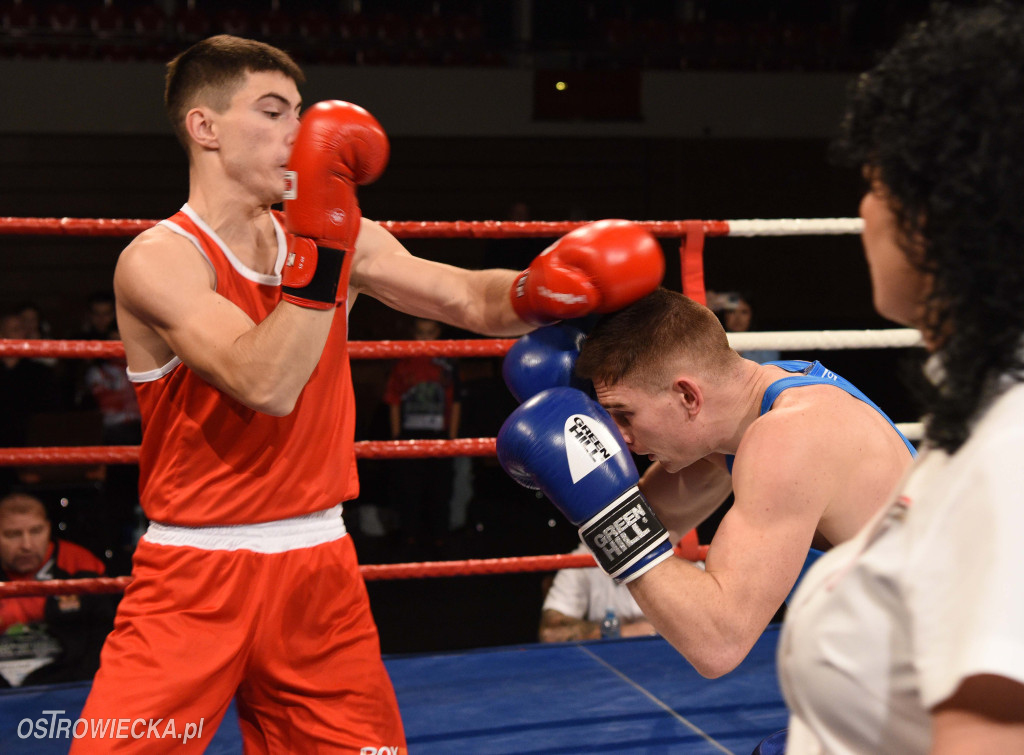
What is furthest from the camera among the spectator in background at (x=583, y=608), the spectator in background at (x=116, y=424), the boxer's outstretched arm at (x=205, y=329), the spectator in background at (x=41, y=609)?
the spectator in background at (x=116, y=424)

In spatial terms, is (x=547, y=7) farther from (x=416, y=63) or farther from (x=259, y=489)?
(x=259, y=489)

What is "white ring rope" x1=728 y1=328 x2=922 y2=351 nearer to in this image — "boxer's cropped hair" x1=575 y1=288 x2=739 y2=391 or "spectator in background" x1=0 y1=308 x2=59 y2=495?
"boxer's cropped hair" x1=575 y1=288 x2=739 y2=391

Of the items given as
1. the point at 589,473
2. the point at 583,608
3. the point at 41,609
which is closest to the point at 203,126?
the point at 589,473

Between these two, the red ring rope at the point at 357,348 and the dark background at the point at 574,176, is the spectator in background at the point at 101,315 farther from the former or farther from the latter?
the red ring rope at the point at 357,348

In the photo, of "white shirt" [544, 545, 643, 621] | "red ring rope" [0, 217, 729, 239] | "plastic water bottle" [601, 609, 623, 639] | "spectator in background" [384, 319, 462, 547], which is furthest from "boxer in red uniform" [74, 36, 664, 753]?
"spectator in background" [384, 319, 462, 547]

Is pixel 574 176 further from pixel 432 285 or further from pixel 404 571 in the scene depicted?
pixel 432 285

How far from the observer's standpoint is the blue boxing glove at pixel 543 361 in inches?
67.4

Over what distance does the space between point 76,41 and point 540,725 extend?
777cm

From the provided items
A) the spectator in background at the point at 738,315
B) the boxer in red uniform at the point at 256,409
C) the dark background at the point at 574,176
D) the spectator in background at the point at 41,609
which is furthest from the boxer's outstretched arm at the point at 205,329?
the dark background at the point at 574,176

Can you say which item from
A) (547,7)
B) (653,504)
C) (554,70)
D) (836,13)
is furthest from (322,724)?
(836,13)

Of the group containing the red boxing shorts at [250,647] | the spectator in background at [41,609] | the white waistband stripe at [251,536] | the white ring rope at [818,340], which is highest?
the white ring rope at [818,340]

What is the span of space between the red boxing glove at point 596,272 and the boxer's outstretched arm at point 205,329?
38cm

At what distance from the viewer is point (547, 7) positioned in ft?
31.8

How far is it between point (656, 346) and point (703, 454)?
0.73 ft
